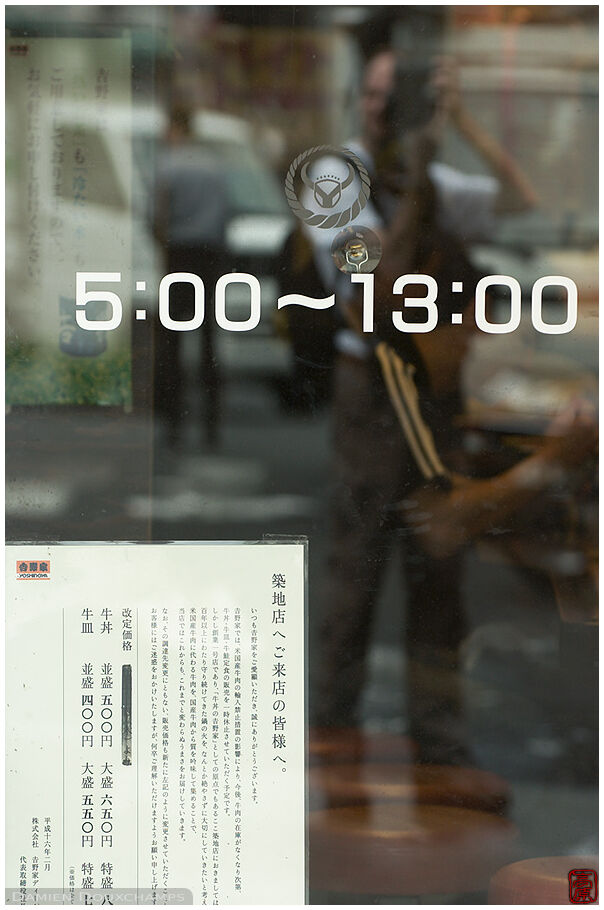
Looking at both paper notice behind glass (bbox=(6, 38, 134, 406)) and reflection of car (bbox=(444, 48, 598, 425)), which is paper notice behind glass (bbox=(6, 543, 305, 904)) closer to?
paper notice behind glass (bbox=(6, 38, 134, 406))

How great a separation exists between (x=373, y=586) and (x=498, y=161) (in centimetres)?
84

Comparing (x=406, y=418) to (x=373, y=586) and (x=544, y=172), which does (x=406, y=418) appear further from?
(x=544, y=172)

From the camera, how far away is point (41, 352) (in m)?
1.67

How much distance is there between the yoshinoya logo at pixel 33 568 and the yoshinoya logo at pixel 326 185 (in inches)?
32.1

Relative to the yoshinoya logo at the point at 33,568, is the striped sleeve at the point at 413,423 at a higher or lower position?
higher

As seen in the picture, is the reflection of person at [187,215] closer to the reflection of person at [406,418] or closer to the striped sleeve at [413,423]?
the reflection of person at [406,418]

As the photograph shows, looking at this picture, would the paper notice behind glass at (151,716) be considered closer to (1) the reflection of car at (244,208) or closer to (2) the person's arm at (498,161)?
(1) the reflection of car at (244,208)

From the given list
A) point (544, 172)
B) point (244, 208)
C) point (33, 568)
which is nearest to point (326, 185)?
point (244, 208)

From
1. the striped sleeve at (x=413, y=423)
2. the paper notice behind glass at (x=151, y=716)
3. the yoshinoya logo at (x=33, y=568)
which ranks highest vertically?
the striped sleeve at (x=413, y=423)

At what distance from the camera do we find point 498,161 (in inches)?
65.7

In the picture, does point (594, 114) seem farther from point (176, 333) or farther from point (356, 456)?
point (176, 333)

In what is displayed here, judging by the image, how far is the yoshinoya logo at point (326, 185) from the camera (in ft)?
5.41

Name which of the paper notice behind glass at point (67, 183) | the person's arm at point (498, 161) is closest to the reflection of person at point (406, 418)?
the person's arm at point (498, 161)

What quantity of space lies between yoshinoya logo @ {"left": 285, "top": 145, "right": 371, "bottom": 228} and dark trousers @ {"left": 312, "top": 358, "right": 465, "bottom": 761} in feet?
0.90
